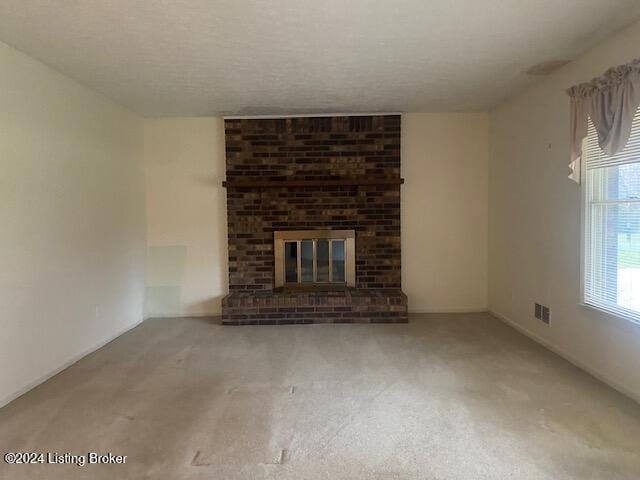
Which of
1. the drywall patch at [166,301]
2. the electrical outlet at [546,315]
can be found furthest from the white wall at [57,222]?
the electrical outlet at [546,315]

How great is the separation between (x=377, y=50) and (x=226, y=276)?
10.4ft

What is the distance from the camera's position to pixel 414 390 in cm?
272

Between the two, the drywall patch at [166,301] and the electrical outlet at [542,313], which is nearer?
the electrical outlet at [542,313]

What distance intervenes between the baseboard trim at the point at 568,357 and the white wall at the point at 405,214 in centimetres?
70

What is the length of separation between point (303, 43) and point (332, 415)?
96.7 inches

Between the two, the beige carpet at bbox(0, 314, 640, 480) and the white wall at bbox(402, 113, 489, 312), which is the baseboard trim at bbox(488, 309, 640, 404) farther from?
the white wall at bbox(402, 113, 489, 312)

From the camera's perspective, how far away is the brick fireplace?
474cm

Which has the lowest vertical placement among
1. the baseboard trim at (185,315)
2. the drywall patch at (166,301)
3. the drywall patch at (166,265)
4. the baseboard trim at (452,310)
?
the baseboard trim at (185,315)

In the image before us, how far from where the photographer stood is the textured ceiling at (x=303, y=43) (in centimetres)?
227

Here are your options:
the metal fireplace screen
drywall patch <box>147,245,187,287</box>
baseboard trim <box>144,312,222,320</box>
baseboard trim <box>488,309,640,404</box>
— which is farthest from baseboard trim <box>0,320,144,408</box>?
baseboard trim <box>488,309,640,404</box>

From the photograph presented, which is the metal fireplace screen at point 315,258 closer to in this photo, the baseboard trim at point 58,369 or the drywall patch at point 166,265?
the drywall patch at point 166,265

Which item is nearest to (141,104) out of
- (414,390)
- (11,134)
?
(11,134)

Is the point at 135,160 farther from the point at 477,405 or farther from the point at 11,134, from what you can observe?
the point at 477,405

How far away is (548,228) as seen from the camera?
11.6ft
